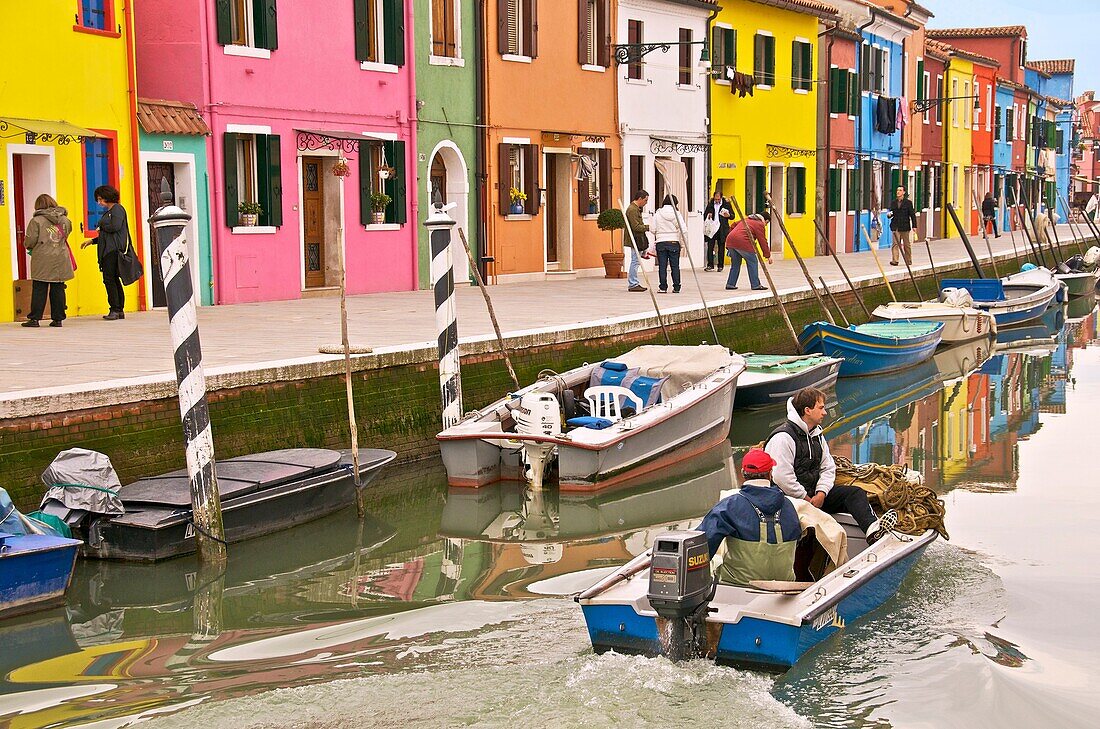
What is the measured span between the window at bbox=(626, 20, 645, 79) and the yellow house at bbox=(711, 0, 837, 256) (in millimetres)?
3365

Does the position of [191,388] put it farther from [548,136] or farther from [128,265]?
[548,136]

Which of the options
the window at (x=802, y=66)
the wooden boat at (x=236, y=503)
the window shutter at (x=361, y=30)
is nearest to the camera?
the wooden boat at (x=236, y=503)

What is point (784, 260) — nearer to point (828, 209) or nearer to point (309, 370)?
point (828, 209)

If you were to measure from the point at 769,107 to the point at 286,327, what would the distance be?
852 inches

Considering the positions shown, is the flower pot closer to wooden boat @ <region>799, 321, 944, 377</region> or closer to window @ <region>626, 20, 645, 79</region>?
window @ <region>626, 20, 645, 79</region>

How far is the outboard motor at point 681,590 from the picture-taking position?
7438 mm

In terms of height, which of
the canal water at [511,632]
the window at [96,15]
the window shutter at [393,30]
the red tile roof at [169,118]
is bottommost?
the canal water at [511,632]

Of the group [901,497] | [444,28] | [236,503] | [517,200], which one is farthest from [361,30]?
[901,497]

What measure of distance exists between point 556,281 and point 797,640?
19.9 meters

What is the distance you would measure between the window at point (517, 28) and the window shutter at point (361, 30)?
3320 mm

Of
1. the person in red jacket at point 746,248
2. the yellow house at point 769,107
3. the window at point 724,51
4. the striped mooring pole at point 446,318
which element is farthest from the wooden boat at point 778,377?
the window at point 724,51

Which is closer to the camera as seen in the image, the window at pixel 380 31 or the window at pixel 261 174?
the window at pixel 261 174

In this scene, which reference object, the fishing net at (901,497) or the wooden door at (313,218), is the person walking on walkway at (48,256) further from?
the fishing net at (901,497)

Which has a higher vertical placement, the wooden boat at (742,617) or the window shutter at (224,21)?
the window shutter at (224,21)
